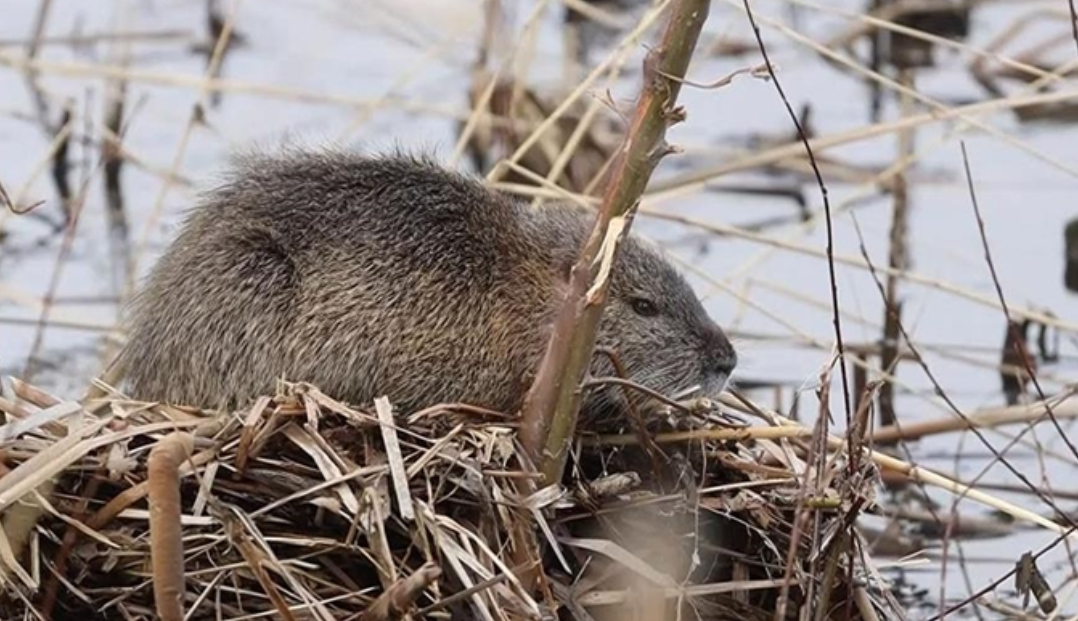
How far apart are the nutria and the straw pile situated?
0.26 meters

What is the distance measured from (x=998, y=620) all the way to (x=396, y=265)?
1.76 meters

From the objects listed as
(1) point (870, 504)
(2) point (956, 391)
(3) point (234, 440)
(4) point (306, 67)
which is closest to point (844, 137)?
(2) point (956, 391)

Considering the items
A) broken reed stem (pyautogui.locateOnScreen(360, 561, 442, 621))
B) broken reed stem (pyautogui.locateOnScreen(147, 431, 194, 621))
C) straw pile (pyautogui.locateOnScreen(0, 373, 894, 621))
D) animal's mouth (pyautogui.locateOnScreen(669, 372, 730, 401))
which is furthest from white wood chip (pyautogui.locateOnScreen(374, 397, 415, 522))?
animal's mouth (pyautogui.locateOnScreen(669, 372, 730, 401))

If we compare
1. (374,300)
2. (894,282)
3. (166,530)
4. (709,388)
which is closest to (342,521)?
(166,530)

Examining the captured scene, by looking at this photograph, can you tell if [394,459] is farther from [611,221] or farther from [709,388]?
[709,388]

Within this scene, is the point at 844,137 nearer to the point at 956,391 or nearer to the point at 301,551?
the point at 956,391

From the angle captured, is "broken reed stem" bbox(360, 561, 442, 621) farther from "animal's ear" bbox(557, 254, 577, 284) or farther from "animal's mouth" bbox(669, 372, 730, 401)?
"animal's ear" bbox(557, 254, 577, 284)

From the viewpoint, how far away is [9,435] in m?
3.83

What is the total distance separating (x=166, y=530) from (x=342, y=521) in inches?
14.6

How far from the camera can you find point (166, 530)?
3.56m

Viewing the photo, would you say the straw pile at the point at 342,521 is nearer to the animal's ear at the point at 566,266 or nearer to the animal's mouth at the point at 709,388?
the animal's mouth at the point at 709,388

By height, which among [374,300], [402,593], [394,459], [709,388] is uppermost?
[374,300]

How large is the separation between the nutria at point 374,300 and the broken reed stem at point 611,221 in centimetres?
49

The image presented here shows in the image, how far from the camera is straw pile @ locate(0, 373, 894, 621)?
378 centimetres
